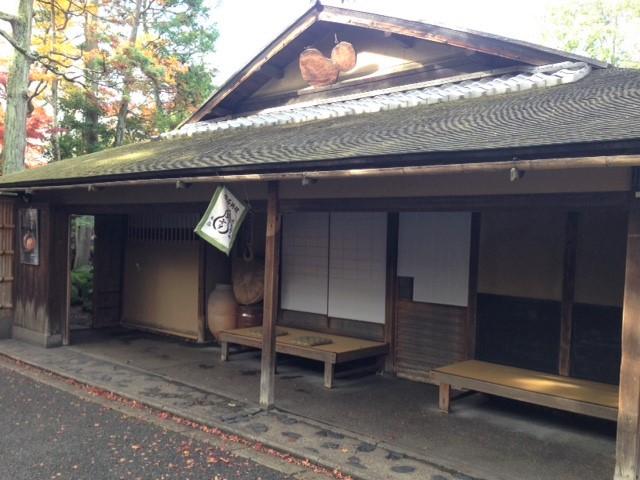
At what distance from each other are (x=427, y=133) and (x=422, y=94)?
2655 millimetres

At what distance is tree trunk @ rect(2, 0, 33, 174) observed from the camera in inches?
522

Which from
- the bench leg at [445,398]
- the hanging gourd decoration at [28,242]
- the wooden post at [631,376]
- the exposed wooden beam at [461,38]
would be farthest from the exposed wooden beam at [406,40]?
the hanging gourd decoration at [28,242]

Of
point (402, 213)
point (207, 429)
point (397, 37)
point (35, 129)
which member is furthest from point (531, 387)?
point (35, 129)

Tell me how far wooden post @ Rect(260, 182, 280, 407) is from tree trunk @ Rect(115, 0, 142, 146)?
12273 millimetres

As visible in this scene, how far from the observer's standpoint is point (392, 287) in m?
7.56

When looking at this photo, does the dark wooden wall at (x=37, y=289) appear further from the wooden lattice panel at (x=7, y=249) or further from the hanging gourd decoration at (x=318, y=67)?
the hanging gourd decoration at (x=318, y=67)

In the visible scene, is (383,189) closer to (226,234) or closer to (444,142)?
(444,142)

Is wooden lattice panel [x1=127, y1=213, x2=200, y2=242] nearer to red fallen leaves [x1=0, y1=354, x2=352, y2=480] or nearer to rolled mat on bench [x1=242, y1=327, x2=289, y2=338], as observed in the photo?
rolled mat on bench [x1=242, y1=327, x2=289, y2=338]

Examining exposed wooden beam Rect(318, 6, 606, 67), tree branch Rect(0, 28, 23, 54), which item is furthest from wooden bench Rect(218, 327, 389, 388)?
tree branch Rect(0, 28, 23, 54)

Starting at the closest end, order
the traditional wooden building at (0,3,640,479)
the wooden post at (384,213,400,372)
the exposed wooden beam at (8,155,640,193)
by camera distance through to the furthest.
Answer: the exposed wooden beam at (8,155,640,193) → the traditional wooden building at (0,3,640,479) → the wooden post at (384,213,400,372)

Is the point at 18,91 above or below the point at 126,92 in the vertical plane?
below

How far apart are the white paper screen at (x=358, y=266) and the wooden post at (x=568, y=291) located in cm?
231

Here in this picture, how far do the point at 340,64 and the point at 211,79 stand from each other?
1223 centimetres

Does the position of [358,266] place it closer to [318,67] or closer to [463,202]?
[463,202]
